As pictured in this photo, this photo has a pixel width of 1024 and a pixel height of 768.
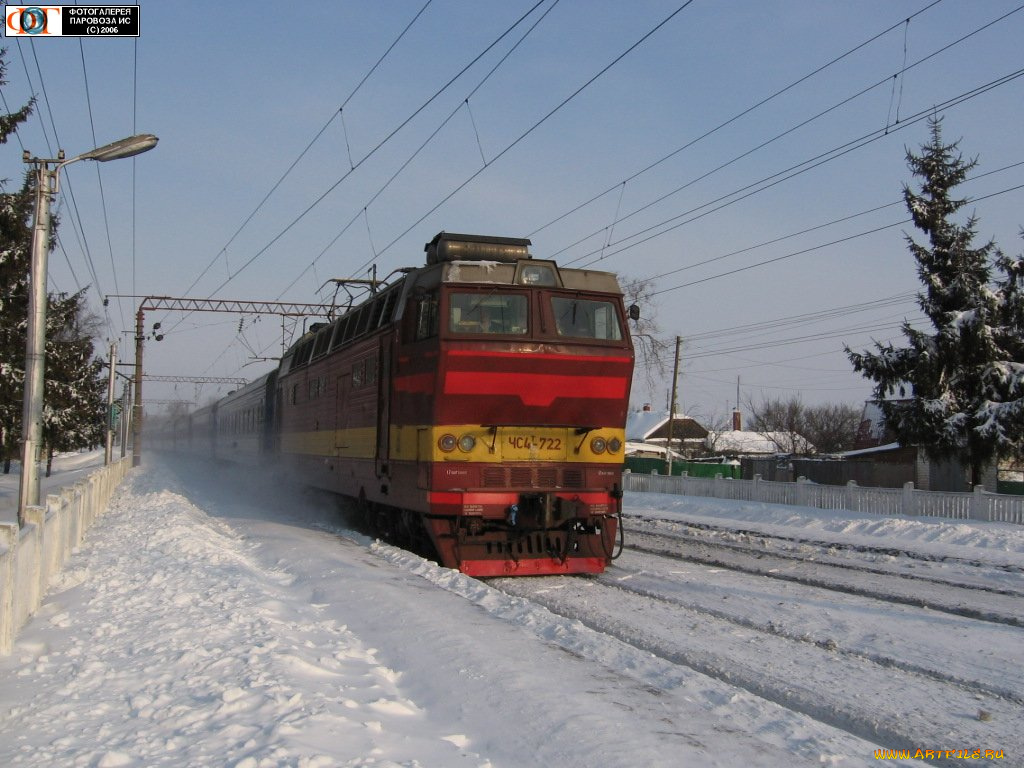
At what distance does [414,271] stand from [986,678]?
803 centimetres

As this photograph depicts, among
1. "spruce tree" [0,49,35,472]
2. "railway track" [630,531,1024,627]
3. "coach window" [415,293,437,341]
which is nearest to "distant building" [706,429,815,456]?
"spruce tree" [0,49,35,472]

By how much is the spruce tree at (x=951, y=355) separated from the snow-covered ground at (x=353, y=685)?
18.1m

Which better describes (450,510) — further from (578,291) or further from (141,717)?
(141,717)

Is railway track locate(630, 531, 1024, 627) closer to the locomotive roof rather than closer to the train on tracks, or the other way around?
the train on tracks

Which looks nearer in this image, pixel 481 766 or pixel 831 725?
pixel 481 766

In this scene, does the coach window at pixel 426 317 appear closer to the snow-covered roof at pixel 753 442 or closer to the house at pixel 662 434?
the house at pixel 662 434

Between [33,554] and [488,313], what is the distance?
5.53 meters

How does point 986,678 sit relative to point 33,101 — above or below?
below

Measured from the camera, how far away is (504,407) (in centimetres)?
1077

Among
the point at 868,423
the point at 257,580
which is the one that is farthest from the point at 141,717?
the point at 868,423

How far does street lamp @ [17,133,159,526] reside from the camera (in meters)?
10.9

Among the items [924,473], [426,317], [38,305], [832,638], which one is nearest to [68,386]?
[38,305]

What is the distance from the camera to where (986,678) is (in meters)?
6.34

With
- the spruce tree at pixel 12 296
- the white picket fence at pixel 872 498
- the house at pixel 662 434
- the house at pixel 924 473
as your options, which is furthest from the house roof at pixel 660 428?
the spruce tree at pixel 12 296
